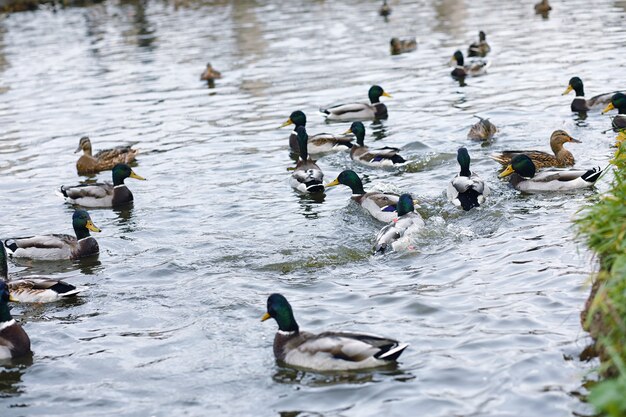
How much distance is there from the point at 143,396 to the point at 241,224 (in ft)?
17.5

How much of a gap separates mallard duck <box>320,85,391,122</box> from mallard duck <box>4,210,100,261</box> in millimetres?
8222

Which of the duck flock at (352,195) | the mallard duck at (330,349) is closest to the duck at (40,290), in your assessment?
the duck flock at (352,195)

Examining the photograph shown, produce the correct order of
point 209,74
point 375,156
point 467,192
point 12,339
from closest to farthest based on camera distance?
point 12,339, point 467,192, point 375,156, point 209,74

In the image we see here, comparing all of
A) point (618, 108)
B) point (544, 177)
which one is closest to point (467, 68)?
point (618, 108)

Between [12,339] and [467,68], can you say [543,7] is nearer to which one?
[467,68]

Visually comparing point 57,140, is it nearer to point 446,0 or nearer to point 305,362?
point 305,362

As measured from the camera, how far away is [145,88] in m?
26.1

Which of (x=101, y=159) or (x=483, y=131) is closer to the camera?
(x=483, y=131)

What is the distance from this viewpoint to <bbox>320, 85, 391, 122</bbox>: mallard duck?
20297 mm

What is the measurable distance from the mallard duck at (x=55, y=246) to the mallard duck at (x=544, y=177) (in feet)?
19.1

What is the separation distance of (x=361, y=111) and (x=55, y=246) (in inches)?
341

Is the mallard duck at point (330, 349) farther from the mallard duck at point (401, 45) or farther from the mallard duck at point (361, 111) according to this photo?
the mallard duck at point (401, 45)

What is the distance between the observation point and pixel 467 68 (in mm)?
23719

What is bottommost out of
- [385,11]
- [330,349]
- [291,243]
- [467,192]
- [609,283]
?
[385,11]
